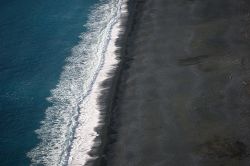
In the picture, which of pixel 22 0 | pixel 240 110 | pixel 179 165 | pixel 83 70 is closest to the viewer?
pixel 179 165

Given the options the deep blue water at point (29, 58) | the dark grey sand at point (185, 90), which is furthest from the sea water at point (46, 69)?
the dark grey sand at point (185, 90)

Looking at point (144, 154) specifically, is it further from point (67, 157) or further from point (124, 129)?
point (67, 157)

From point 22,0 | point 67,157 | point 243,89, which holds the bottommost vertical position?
point 67,157

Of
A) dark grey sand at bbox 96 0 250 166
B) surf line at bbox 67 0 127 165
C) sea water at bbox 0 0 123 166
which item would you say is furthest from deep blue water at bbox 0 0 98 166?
dark grey sand at bbox 96 0 250 166

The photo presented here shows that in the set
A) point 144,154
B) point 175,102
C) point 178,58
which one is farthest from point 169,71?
point 144,154

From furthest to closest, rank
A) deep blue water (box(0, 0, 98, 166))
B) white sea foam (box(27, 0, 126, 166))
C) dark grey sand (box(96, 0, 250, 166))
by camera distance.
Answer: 1. deep blue water (box(0, 0, 98, 166))
2. white sea foam (box(27, 0, 126, 166))
3. dark grey sand (box(96, 0, 250, 166))

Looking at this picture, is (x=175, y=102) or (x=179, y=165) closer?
(x=179, y=165)

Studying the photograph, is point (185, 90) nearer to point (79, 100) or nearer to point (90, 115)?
point (90, 115)

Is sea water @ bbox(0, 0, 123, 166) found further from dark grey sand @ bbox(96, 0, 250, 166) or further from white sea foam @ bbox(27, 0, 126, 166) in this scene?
dark grey sand @ bbox(96, 0, 250, 166)

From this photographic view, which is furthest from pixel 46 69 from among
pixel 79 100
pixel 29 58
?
pixel 79 100
